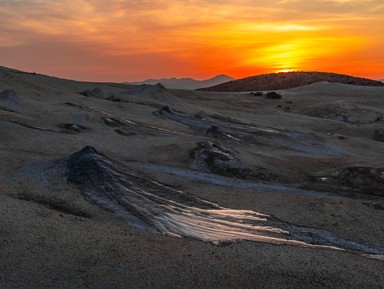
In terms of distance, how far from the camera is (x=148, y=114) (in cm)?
3709

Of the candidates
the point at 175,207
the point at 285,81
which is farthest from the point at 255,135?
the point at 285,81

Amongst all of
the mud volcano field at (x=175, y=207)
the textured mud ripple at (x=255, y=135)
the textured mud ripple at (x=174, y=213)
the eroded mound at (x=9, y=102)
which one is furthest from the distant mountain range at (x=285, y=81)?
the textured mud ripple at (x=174, y=213)

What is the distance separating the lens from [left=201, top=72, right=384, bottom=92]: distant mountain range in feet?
328

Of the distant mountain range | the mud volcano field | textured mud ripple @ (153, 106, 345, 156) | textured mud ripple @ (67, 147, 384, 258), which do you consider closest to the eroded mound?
the mud volcano field

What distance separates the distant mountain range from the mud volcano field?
70.4m

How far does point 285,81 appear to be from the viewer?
338ft

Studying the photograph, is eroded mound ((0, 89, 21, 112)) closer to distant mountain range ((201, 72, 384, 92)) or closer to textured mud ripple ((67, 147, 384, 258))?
textured mud ripple ((67, 147, 384, 258))

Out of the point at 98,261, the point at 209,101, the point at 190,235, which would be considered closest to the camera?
the point at 98,261

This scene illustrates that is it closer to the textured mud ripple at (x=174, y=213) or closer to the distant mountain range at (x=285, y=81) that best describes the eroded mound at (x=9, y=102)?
the textured mud ripple at (x=174, y=213)

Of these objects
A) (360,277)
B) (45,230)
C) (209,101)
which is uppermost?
(209,101)

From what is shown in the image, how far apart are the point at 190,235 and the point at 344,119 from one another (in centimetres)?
4305

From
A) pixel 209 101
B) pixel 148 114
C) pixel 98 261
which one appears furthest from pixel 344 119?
pixel 98 261

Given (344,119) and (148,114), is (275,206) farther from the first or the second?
(344,119)

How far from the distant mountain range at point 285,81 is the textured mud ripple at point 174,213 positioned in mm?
84738
